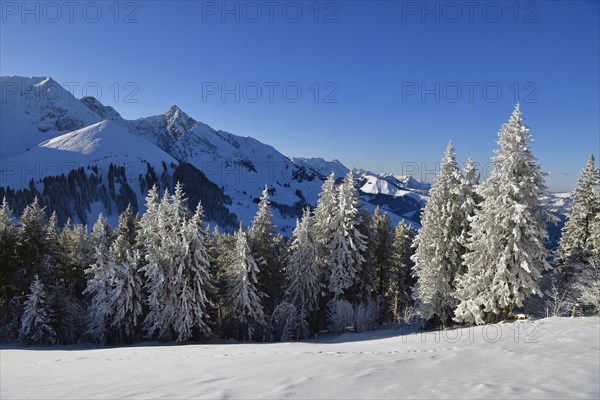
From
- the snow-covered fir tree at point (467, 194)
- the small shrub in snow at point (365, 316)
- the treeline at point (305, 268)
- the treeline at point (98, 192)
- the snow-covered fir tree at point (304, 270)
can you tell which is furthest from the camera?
the treeline at point (98, 192)

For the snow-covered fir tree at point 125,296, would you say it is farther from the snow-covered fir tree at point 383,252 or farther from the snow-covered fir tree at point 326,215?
the snow-covered fir tree at point 383,252

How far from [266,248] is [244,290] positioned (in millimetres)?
5323

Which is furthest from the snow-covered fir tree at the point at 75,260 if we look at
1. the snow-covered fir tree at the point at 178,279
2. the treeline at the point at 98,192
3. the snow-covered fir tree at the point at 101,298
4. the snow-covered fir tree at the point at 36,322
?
the treeline at the point at 98,192

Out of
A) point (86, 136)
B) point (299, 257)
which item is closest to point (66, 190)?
point (86, 136)

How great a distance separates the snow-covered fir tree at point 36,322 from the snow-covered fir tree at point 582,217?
4435 cm

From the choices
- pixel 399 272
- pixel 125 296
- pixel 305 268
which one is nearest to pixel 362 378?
pixel 305 268

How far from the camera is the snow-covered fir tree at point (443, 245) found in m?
25.5

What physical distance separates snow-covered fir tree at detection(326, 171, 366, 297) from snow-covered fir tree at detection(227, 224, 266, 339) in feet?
23.5

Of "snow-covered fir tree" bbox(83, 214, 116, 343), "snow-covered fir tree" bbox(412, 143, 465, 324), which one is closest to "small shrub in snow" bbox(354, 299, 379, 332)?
"snow-covered fir tree" bbox(412, 143, 465, 324)

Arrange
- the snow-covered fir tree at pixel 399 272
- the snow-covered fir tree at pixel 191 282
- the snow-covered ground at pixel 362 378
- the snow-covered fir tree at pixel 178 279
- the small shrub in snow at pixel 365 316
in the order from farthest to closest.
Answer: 1. the snow-covered fir tree at pixel 399 272
2. the small shrub in snow at pixel 365 316
3. the snow-covered fir tree at pixel 178 279
4. the snow-covered fir tree at pixel 191 282
5. the snow-covered ground at pixel 362 378

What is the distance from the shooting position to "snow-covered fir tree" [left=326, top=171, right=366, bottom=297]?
31.7 metres

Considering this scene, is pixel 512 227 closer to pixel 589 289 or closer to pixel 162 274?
pixel 589 289

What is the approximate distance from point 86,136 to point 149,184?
51.4 metres

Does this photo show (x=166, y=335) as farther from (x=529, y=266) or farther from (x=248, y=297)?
(x=529, y=266)
